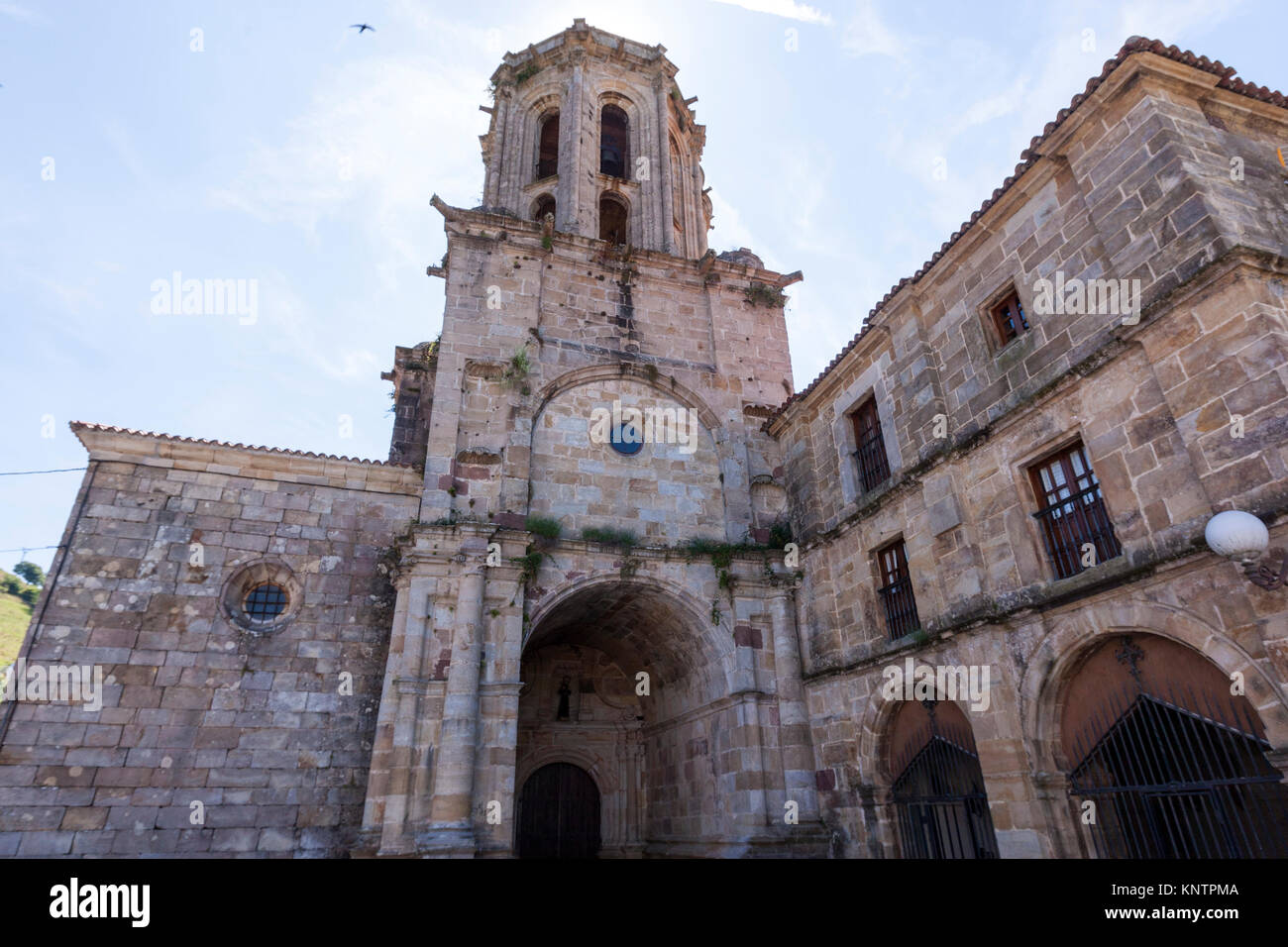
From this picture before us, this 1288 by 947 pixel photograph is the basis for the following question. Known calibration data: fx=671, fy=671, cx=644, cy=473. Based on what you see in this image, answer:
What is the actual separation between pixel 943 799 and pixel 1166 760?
306 centimetres

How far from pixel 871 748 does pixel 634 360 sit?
8242mm

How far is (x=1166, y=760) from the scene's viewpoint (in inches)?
238

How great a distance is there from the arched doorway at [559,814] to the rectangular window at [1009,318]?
37.0ft

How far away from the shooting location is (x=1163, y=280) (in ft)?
21.3

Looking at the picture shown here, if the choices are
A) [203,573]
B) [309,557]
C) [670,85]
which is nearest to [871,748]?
[309,557]

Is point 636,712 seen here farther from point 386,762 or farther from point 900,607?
point 900,607

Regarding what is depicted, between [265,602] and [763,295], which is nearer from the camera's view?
[265,602]

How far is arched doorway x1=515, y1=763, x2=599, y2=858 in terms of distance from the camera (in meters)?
13.2

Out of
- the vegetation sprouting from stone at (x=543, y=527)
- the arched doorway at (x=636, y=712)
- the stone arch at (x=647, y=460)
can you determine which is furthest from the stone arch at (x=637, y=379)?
the arched doorway at (x=636, y=712)

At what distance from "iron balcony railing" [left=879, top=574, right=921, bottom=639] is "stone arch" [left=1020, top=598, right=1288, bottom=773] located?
2123 mm

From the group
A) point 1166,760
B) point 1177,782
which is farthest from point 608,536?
point 1177,782

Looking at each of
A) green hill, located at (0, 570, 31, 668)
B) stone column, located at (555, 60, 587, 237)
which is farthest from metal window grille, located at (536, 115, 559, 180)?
green hill, located at (0, 570, 31, 668)

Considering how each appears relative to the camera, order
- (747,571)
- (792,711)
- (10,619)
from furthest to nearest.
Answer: (10,619), (747,571), (792,711)

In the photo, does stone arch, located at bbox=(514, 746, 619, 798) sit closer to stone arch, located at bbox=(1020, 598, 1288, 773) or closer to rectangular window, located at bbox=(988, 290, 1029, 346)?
stone arch, located at bbox=(1020, 598, 1288, 773)
